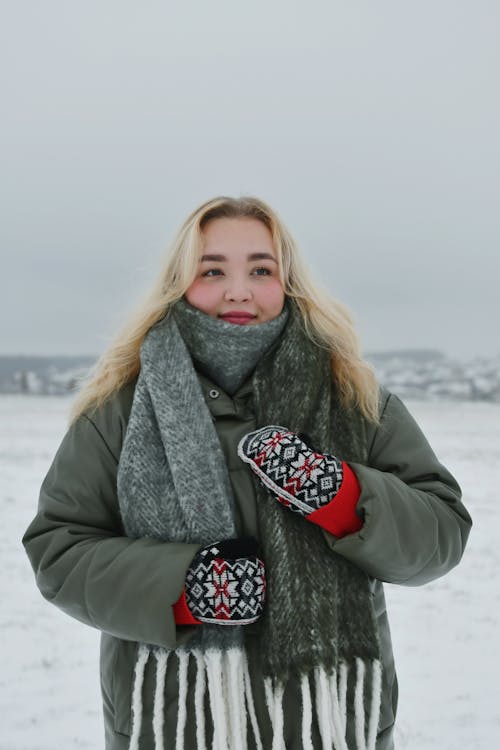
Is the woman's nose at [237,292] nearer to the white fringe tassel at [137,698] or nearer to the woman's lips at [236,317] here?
the woman's lips at [236,317]

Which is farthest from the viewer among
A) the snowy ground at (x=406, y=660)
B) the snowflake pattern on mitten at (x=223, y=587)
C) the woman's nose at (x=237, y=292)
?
the snowy ground at (x=406, y=660)

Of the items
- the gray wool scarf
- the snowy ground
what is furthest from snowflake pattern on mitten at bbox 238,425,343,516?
the snowy ground

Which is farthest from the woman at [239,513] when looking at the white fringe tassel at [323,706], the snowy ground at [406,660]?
the snowy ground at [406,660]

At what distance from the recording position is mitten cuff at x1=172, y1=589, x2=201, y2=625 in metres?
1.50

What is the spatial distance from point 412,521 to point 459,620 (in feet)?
12.4

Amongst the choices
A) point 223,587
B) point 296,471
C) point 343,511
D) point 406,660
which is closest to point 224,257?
point 296,471

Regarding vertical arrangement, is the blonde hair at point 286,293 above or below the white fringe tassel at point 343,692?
above

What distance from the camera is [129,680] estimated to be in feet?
5.34

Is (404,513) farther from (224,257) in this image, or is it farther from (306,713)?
(224,257)

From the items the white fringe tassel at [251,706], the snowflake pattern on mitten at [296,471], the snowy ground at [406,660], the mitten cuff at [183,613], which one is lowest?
the snowy ground at [406,660]

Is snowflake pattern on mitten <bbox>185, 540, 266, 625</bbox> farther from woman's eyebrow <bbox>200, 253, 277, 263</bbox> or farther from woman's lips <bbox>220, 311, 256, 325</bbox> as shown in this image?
woman's eyebrow <bbox>200, 253, 277, 263</bbox>

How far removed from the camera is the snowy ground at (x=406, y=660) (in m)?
3.25

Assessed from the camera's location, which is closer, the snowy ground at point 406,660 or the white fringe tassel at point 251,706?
the white fringe tassel at point 251,706

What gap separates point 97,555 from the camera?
155 cm
